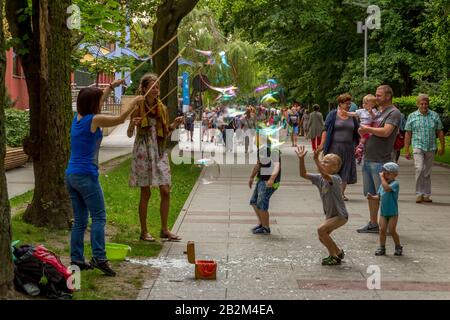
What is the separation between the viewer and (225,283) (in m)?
7.50

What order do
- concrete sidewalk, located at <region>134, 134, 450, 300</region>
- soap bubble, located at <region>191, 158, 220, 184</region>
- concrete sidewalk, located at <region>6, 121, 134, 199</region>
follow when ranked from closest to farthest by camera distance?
concrete sidewalk, located at <region>134, 134, 450, 300</region>
concrete sidewalk, located at <region>6, 121, 134, 199</region>
soap bubble, located at <region>191, 158, 220, 184</region>

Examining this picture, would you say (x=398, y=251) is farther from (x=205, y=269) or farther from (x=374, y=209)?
(x=205, y=269)

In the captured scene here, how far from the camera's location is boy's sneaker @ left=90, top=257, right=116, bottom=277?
25.1 feet

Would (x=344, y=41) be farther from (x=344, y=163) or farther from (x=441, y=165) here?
(x=344, y=163)

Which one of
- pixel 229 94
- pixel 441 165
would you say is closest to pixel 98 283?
pixel 229 94

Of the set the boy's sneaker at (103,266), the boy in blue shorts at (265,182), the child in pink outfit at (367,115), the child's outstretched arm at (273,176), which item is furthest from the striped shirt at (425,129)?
the boy's sneaker at (103,266)

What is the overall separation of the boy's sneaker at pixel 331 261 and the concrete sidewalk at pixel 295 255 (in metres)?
0.09

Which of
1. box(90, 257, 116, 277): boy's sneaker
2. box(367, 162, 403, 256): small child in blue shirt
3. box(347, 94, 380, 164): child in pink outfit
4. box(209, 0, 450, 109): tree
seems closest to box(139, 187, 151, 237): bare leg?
box(90, 257, 116, 277): boy's sneaker

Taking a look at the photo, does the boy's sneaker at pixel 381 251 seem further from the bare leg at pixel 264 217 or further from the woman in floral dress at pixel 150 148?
the woman in floral dress at pixel 150 148

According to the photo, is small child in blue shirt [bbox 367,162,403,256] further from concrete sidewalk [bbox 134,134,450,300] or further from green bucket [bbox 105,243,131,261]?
green bucket [bbox 105,243,131,261]

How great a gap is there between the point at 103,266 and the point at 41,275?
39.9 inches

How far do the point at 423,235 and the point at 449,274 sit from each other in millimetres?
2512

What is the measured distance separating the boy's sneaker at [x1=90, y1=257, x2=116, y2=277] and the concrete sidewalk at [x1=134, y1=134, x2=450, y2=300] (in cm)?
41

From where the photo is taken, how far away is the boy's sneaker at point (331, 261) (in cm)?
845
